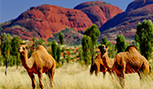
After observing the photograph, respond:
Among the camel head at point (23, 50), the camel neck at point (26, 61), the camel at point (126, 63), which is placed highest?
the camel head at point (23, 50)

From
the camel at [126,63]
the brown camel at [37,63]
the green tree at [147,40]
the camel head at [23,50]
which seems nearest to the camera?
the camel head at [23,50]

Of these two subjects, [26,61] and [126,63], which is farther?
[126,63]

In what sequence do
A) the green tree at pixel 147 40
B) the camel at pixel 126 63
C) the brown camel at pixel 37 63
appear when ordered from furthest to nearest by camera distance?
the green tree at pixel 147 40, the camel at pixel 126 63, the brown camel at pixel 37 63

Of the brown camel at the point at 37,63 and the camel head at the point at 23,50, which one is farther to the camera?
the brown camel at the point at 37,63

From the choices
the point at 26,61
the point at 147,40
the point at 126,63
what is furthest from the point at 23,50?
the point at 147,40

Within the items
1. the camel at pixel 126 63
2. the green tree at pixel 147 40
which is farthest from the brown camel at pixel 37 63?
the green tree at pixel 147 40

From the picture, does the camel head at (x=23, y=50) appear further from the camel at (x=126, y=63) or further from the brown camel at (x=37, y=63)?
the camel at (x=126, y=63)

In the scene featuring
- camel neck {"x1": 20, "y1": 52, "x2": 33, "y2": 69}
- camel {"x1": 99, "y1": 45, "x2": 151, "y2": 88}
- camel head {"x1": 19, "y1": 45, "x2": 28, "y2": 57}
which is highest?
camel head {"x1": 19, "y1": 45, "x2": 28, "y2": 57}

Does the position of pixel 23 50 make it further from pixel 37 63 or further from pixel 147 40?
pixel 147 40

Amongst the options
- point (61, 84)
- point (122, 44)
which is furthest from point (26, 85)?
point (122, 44)

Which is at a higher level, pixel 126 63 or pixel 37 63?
pixel 37 63

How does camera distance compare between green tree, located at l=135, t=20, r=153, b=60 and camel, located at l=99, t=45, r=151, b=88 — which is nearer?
camel, located at l=99, t=45, r=151, b=88

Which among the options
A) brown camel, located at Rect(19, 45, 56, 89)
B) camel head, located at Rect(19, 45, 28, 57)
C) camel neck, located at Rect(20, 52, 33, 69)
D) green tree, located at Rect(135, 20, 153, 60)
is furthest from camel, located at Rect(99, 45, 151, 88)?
green tree, located at Rect(135, 20, 153, 60)

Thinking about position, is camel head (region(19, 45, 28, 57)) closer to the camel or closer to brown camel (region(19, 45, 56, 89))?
brown camel (region(19, 45, 56, 89))
